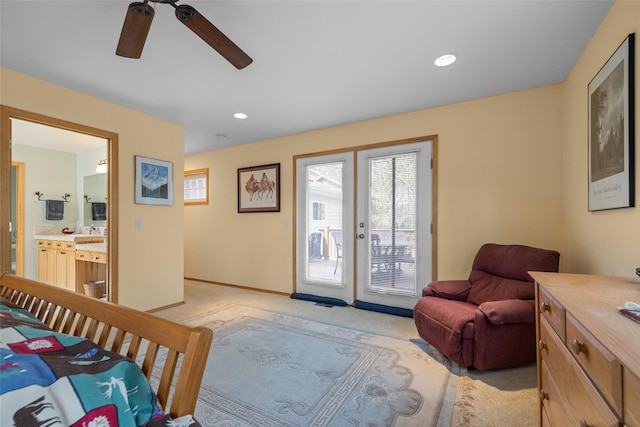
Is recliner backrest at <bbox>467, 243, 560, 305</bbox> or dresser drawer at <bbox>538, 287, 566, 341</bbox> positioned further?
recliner backrest at <bbox>467, 243, 560, 305</bbox>

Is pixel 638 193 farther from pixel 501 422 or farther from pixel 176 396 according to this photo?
pixel 176 396

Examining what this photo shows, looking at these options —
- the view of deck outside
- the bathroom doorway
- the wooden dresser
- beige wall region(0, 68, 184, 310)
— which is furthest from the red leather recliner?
the bathroom doorway

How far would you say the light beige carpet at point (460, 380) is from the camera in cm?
163

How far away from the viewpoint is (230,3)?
1.69 meters

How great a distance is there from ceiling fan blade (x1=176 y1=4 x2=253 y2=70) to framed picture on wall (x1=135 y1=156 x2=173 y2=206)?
2.23m

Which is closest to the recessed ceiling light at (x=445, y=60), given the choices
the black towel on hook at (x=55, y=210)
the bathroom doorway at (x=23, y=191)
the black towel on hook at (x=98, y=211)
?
the bathroom doorway at (x=23, y=191)

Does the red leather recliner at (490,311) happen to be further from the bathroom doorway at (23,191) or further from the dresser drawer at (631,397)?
the bathroom doorway at (23,191)

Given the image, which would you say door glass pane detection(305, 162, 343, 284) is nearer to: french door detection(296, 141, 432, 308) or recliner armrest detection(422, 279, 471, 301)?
french door detection(296, 141, 432, 308)

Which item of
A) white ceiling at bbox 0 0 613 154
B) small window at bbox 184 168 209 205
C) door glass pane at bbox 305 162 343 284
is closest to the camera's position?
white ceiling at bbox 0 0 613 154

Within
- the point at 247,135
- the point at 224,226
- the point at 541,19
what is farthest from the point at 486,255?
the point at 224,226

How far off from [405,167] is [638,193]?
6.91 feet

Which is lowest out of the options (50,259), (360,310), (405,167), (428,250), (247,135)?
(360,310)

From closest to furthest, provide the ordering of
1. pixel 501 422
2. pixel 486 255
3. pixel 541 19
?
pixel 501 422
pixel 541 19
pixel 486 255

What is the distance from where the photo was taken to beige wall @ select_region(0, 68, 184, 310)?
8.61 feet
